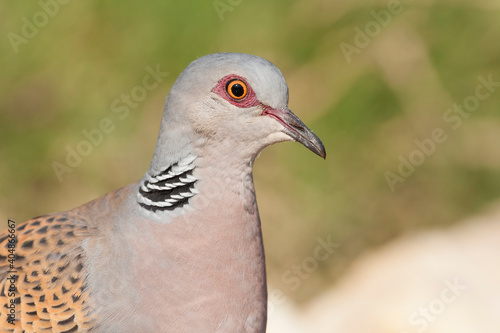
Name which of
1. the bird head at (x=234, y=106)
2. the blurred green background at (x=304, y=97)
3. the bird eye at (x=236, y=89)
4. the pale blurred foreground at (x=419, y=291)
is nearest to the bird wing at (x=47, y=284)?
the bird head at (x=234, y=106)

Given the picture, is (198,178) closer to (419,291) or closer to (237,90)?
(237,90)

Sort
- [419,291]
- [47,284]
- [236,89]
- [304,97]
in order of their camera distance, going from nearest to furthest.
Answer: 1. [236,89]
2. [47,284]
3. [419,291]
4. [304,97]

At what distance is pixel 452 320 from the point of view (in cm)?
434

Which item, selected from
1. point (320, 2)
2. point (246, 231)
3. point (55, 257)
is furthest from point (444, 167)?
point (55, 257)

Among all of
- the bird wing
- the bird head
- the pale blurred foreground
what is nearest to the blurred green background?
the pale blurred foreground

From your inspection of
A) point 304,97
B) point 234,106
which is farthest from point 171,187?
point 304,97

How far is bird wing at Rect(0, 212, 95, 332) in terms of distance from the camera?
277 centimetres

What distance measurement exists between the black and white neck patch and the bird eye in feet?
0.96

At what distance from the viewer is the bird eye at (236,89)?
2.72 m

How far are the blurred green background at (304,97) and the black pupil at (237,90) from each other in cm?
320

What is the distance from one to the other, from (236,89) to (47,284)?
110 centimetres

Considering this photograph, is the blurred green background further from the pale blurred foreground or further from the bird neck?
the bird neck

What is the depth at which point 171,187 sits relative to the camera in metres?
2.79

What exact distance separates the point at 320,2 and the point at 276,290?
8.09 feet
